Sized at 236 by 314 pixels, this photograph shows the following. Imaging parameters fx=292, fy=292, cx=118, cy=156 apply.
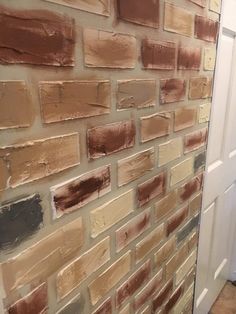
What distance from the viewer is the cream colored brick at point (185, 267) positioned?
116 cm

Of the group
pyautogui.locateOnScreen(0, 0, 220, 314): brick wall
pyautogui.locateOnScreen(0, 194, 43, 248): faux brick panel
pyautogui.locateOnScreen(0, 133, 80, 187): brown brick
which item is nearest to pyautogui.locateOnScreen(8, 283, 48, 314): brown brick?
pyautogui.locateOnScreen(0, 0, 220, 314): brick wall

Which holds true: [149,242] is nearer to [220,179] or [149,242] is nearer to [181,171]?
[181,171]

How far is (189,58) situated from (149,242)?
587 millimetres

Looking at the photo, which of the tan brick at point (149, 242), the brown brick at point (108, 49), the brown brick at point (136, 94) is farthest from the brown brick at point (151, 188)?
the brown brick at point (108, 49)

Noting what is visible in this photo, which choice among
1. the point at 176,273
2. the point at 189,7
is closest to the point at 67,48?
the point at 189,7

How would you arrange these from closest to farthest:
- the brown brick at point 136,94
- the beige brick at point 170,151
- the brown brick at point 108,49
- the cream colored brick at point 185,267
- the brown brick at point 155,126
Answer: the brown brick at point 108,49 → the brown brick at point 136,94 → the brown brick at point 155,126 → the beige brick at point 170,151 → the cream colored brick at point 185,267

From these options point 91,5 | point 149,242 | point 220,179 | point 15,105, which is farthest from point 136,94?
point 220,179

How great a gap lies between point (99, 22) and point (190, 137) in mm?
580

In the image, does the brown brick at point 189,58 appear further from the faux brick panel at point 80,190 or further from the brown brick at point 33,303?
the brown brick at point 33,303

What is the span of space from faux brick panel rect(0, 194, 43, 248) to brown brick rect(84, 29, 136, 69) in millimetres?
286

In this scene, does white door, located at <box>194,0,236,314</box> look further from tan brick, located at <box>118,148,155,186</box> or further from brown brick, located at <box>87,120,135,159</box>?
brown brick, located at <box>87,120,135,159</box>

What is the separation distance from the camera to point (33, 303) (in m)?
0.56

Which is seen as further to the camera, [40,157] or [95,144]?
[95,144]

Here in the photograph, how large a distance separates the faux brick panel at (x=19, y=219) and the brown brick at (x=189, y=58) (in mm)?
597
